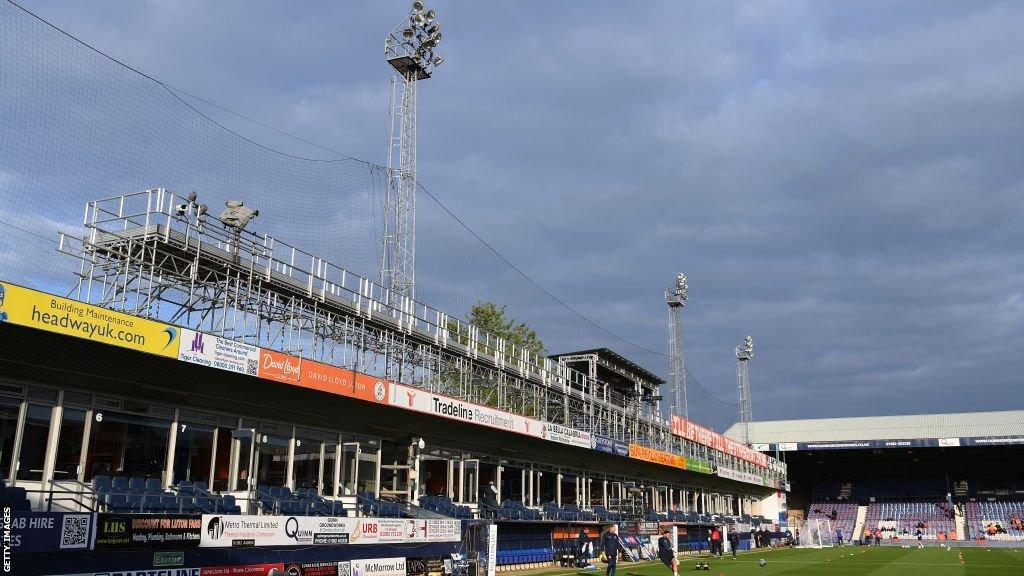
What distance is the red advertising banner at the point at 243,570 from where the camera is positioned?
18.4 m

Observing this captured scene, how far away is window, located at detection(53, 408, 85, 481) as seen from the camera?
1978cm

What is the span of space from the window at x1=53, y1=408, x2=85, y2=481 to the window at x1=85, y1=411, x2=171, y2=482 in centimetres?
28

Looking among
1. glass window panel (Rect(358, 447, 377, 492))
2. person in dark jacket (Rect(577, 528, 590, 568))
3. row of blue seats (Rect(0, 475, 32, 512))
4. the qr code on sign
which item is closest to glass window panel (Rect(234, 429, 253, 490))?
glass window panel (Rect(358, 447, 377, 492))

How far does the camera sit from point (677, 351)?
69812mm

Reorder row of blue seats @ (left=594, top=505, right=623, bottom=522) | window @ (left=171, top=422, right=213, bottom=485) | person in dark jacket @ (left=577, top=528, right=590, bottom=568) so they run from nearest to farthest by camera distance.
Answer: window @ (left=171, top=422, right=213, bottom=485), person in dark jacket @ (left=577, top=528, right=590, bottom=568), row of blue seats @ (left=594, top=505, right=623, bottom=522)

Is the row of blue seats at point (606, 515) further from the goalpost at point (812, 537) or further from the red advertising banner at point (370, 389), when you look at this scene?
the goalpost at point (812, 537)

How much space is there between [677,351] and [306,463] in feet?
157

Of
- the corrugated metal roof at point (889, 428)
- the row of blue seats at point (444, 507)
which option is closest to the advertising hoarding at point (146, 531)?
the row of blue seats at point (444, 507)

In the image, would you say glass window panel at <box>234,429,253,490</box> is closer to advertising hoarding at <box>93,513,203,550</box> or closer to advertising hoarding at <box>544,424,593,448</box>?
advertising hoarding at <box>93,513,203,550</box>

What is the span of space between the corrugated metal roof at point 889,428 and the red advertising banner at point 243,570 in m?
87.5

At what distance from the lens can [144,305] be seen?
22062 mm

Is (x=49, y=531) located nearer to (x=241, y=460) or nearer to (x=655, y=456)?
(x=241, y=460)

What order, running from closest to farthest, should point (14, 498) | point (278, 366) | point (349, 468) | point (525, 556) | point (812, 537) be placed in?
point (14, 498) → point (278, 366) → point (349, 468) → point (525, 556) → point (812, 537)

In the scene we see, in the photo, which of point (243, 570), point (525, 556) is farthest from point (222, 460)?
point (525, 556)
